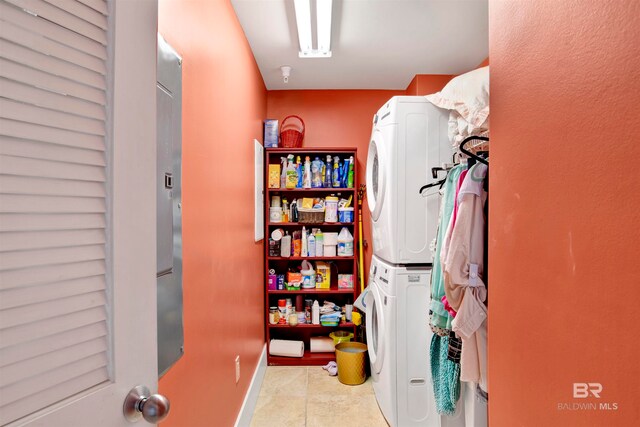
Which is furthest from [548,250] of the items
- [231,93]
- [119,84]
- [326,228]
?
[326,228]

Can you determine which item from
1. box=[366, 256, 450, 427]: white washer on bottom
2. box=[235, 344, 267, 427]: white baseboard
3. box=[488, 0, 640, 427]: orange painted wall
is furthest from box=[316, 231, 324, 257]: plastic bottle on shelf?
box=[488, 0, 640, 427]: orange painted wall

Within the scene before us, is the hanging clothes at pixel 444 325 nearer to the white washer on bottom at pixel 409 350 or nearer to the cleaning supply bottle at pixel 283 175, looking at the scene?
the white washer on bottom at pixel 409 350

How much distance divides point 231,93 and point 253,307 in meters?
1.57

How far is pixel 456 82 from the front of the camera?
1.94 metres

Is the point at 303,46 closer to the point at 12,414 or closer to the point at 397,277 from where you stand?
Result: the point at 397,277

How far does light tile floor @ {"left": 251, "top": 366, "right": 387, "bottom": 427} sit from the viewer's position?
7.70 feet

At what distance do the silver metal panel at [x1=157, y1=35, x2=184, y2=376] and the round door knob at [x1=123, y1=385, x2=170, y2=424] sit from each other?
42 cm

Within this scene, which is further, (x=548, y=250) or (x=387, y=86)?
(x=387, y=86)

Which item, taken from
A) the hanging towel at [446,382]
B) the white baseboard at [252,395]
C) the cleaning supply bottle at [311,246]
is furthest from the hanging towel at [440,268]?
the cleaning supply bottle at [311,246]

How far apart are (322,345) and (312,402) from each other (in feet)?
2.37

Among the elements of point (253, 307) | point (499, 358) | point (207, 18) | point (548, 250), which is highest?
point (207, 18)

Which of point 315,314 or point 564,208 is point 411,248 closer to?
point 315,314

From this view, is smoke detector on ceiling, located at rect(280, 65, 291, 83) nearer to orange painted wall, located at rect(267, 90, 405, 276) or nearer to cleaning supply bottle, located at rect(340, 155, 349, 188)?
orange painted wall, located at rect(267, 90, 405, 276)

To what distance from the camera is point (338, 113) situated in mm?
3498
